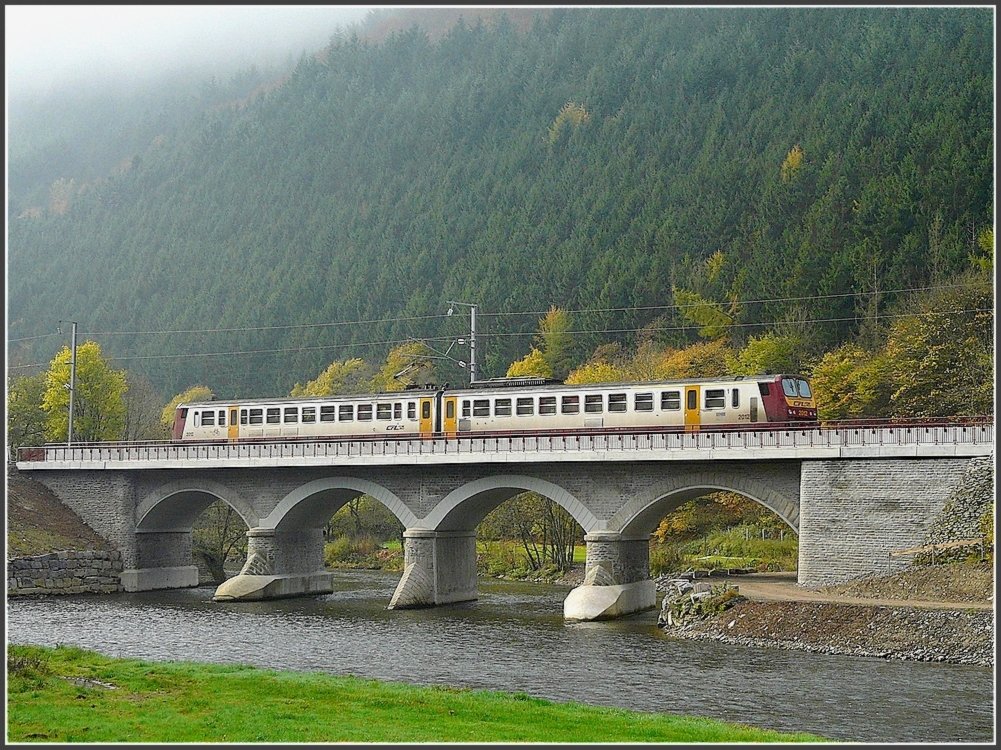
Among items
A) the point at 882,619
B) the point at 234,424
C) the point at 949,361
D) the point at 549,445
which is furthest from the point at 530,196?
the point at 882,619

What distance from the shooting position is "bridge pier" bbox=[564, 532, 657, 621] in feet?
137

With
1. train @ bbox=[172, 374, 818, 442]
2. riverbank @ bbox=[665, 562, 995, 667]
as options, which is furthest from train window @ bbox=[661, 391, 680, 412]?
riverbank @ bbox=[665, 562, 995, 667]

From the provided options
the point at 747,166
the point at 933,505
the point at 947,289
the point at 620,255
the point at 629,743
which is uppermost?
the point at 747,166

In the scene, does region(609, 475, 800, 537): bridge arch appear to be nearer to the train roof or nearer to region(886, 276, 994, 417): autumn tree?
the train roof

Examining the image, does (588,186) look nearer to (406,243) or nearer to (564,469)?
(406,243)

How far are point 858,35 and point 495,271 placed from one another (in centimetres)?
3726

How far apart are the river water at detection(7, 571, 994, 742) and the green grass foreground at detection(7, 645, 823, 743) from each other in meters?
2.85

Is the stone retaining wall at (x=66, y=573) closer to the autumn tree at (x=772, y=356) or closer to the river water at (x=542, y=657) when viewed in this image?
the river water at (x=542, y=657)

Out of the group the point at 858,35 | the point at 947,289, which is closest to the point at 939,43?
the point at 858,35

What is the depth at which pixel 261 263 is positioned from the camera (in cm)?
14562

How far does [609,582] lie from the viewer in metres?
42.3

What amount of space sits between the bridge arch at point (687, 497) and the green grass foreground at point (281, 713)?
15807 mm

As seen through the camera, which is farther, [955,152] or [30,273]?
[30,273]

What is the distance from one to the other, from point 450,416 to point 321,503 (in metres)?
7.51
